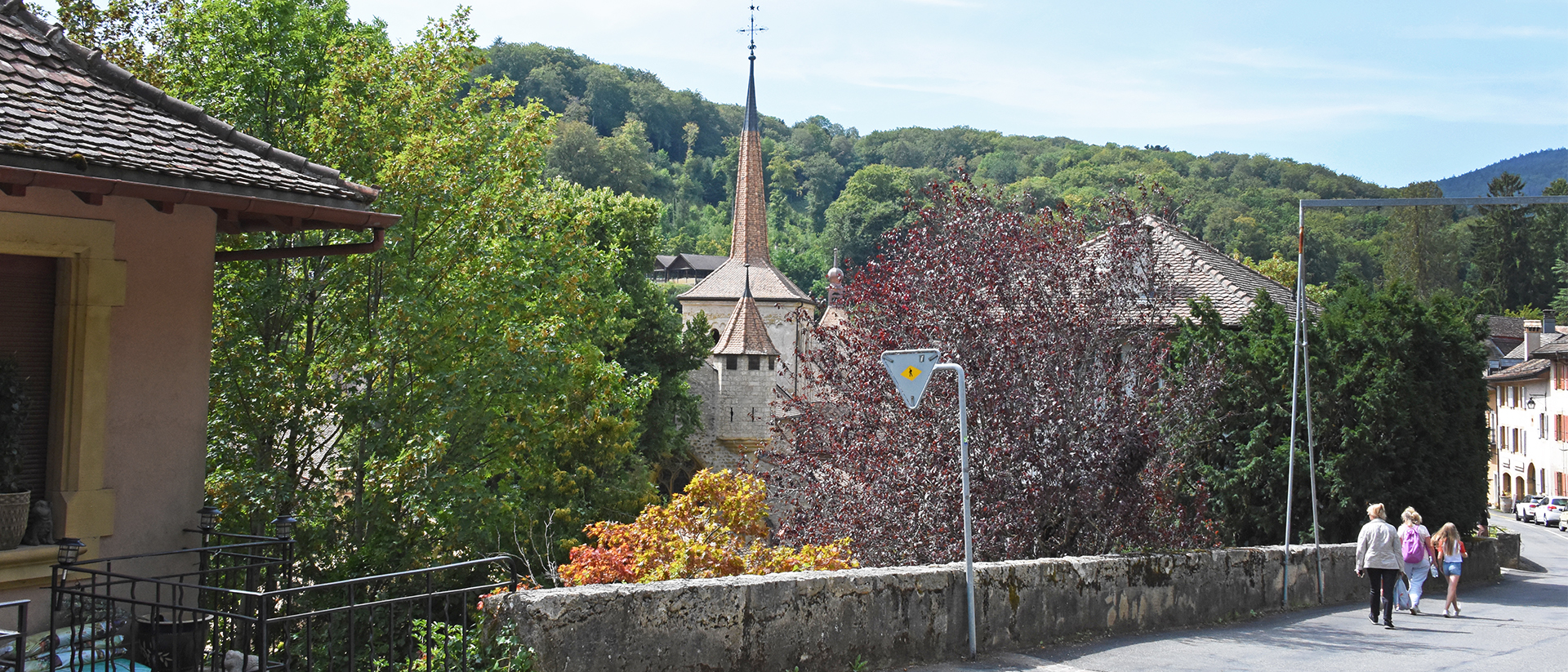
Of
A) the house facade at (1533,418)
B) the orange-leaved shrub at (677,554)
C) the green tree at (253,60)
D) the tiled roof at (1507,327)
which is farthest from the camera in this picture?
the tiled roof at (1507,327)

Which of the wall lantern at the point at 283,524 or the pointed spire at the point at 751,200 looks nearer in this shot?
the wall lantern at the point at 283,524

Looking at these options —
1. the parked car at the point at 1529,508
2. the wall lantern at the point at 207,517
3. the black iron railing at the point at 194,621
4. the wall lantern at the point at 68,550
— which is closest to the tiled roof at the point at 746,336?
the parked car at the point at 1529,508

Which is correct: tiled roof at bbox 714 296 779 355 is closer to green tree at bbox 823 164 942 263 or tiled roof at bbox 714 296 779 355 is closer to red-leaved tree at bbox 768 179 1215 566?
red-leaved tree at bbox 768 179 1215 566

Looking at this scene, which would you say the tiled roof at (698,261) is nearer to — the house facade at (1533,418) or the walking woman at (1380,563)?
the house facade at (1533,418)

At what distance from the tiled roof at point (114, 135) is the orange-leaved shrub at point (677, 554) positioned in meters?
3.10

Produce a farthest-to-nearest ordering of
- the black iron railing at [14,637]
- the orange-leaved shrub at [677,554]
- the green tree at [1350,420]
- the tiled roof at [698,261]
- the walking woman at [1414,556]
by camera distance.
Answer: the tiled roof at [698,261] < the green tree at [1350,420] < the walking woman at [1414,556] < the orange-leaved shrub at [677,554] < the black iron railing at [14,637]

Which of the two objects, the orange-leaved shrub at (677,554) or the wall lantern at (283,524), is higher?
the wall lantern at (283,524)

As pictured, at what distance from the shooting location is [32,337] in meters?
7.04

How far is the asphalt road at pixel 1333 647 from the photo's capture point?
8.55m

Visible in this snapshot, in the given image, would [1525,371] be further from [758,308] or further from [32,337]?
[32,337]

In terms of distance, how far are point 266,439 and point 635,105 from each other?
15254 cm

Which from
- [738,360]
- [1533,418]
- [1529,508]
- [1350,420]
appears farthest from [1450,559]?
[1533,418]

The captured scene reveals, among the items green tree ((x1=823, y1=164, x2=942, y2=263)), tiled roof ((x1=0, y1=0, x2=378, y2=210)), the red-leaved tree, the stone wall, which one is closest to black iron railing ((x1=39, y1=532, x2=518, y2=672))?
the stone wall

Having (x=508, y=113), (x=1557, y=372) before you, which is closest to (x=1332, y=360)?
(x=508, y=113)
